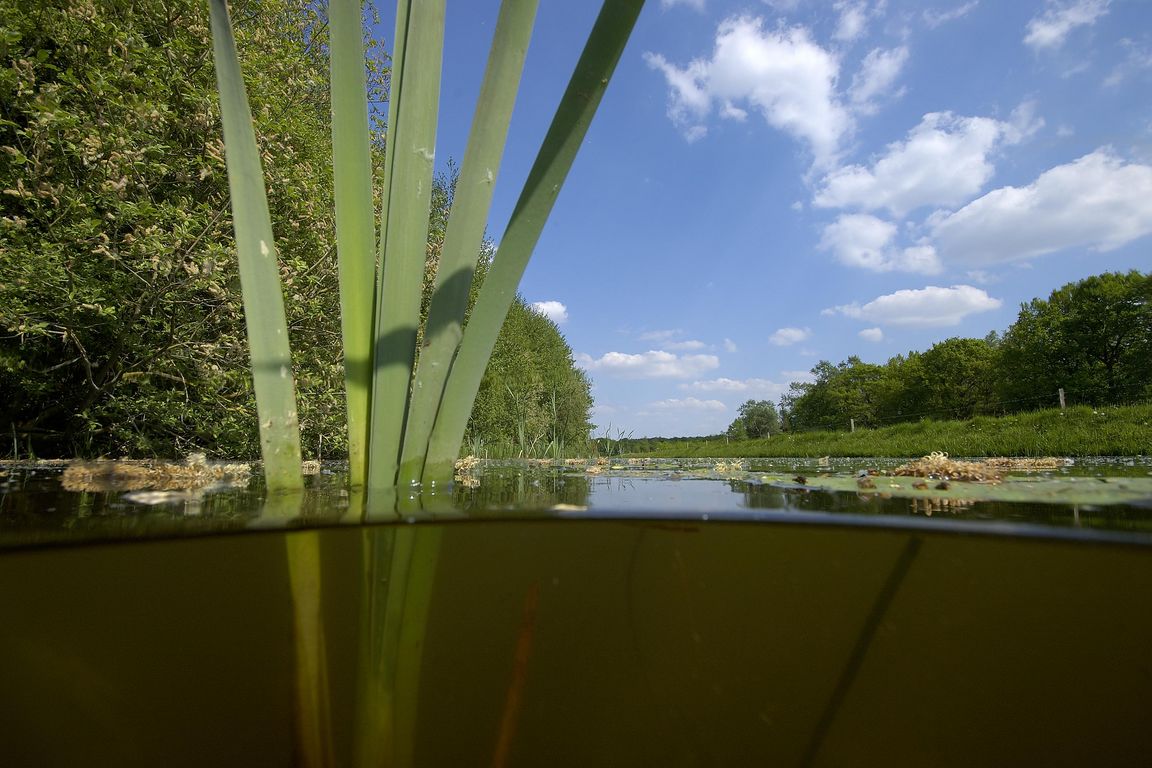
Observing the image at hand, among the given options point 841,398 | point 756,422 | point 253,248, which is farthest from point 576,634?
point 756,422

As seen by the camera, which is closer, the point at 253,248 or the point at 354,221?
the point at 253,248

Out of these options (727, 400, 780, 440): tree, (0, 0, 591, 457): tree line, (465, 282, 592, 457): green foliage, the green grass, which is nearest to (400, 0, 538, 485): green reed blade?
the green grass

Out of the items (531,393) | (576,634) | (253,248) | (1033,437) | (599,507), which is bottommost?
(1033,437)

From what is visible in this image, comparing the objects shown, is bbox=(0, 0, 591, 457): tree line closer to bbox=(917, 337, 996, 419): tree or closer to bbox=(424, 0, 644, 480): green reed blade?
bbox=(424, 0, 644, 480): green reed blade

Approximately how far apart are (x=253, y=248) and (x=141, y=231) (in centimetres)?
553

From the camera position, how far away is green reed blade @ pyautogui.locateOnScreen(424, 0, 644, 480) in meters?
1.40

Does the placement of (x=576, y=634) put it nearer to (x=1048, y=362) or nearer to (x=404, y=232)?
(x=404, y=232)

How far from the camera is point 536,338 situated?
28.4 metres

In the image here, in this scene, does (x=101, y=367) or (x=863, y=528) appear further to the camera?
(x=101, y=367)

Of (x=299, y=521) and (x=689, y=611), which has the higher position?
(x=299, y=521)

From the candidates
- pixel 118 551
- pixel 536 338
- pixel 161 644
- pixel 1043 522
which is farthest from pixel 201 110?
pixel 536 338

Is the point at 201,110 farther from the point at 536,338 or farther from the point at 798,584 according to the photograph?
the point at 536,338

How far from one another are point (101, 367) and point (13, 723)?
6.80 metres

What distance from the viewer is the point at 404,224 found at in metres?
1.56
